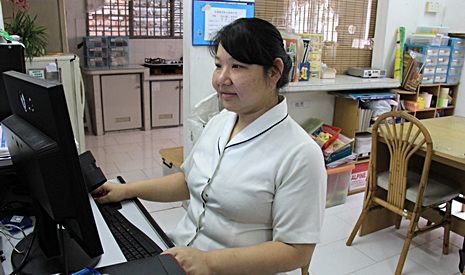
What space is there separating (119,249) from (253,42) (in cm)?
70

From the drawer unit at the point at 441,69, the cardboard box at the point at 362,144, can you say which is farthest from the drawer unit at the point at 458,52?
the cardboard box at the point at 362,144

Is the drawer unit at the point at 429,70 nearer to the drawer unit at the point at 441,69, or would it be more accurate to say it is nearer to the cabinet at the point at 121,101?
the drawer unit at the point at 441,69

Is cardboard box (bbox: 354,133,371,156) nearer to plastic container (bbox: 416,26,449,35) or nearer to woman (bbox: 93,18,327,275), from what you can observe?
plastic container (bbox: 416,26,449,35)

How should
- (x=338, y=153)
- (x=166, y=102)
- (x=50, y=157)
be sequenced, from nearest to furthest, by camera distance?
1. (x=50, y=157)
2. (x=338, y=153)
3. (x=166, y=102)

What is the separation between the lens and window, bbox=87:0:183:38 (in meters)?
5.33

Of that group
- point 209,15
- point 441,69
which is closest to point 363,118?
point 441,69

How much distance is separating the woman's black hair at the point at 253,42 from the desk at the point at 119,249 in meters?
0.60

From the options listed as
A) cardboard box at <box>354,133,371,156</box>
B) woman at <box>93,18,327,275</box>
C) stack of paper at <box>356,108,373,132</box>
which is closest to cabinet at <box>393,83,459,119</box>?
stack of paper at <box>356,108,373,132</box>

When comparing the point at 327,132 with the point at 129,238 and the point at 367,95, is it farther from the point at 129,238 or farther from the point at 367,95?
the point at 129,238

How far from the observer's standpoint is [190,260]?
3.20 feet

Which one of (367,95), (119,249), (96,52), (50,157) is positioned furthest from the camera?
(96,52)

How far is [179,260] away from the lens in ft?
3.12

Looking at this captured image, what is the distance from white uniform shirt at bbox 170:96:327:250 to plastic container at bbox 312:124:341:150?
203 centimetres

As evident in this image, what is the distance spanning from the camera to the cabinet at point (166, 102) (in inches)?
207
